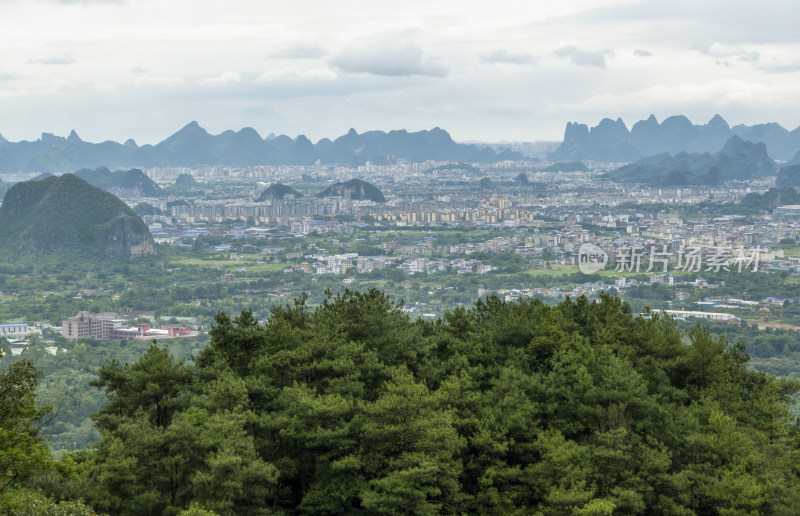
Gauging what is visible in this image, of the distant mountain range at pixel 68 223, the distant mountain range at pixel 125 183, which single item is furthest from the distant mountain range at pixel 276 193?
the distant mountain range at pixel 68 223

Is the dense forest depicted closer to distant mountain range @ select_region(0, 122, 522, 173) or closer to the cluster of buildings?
the cluster of buildings

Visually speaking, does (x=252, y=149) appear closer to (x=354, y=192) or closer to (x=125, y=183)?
(x=125, y=183)

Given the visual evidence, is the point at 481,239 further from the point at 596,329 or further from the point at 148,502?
the point at 148,502

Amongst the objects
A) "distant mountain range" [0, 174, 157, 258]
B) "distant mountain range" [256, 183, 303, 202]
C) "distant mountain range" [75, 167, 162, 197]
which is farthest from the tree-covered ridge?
"distant mountain range" [0, 174, 157, 258]

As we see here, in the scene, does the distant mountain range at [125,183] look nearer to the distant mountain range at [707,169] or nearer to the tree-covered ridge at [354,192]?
the tree-covered ridge at [354,192]

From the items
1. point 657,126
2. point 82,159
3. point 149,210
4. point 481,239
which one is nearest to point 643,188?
point 481,239
